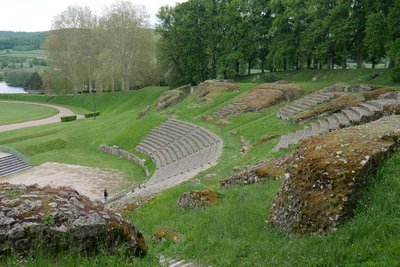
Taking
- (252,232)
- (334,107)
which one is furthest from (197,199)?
(334,107)

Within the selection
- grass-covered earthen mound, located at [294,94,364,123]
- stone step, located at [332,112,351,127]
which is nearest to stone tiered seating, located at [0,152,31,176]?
grass-covered earthen mound, located at [294,94,364,123]

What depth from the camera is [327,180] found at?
7871 mm

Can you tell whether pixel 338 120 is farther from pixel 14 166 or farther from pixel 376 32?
pixel 14 166

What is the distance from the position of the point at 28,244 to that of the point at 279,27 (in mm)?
47957

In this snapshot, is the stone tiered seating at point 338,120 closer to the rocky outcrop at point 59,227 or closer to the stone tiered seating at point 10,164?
the rocky outcrop at point 59,227

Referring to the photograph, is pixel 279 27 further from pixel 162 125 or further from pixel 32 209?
pixel 32 209

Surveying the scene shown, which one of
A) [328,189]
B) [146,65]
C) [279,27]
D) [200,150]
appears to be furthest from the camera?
[146,65]

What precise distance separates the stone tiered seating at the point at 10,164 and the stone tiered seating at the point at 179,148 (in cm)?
1005

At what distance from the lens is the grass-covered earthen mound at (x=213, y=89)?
142ft

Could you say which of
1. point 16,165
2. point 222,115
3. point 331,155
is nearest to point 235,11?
point 222,115

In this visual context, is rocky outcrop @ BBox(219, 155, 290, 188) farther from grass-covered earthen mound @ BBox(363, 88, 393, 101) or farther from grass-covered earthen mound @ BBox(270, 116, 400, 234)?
grass-covered earthen mound @ BBox(363, 88, 393, 101)

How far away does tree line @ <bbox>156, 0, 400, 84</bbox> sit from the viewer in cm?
3791

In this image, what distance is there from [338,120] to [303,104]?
9325mm

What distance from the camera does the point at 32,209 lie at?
22.7ft
